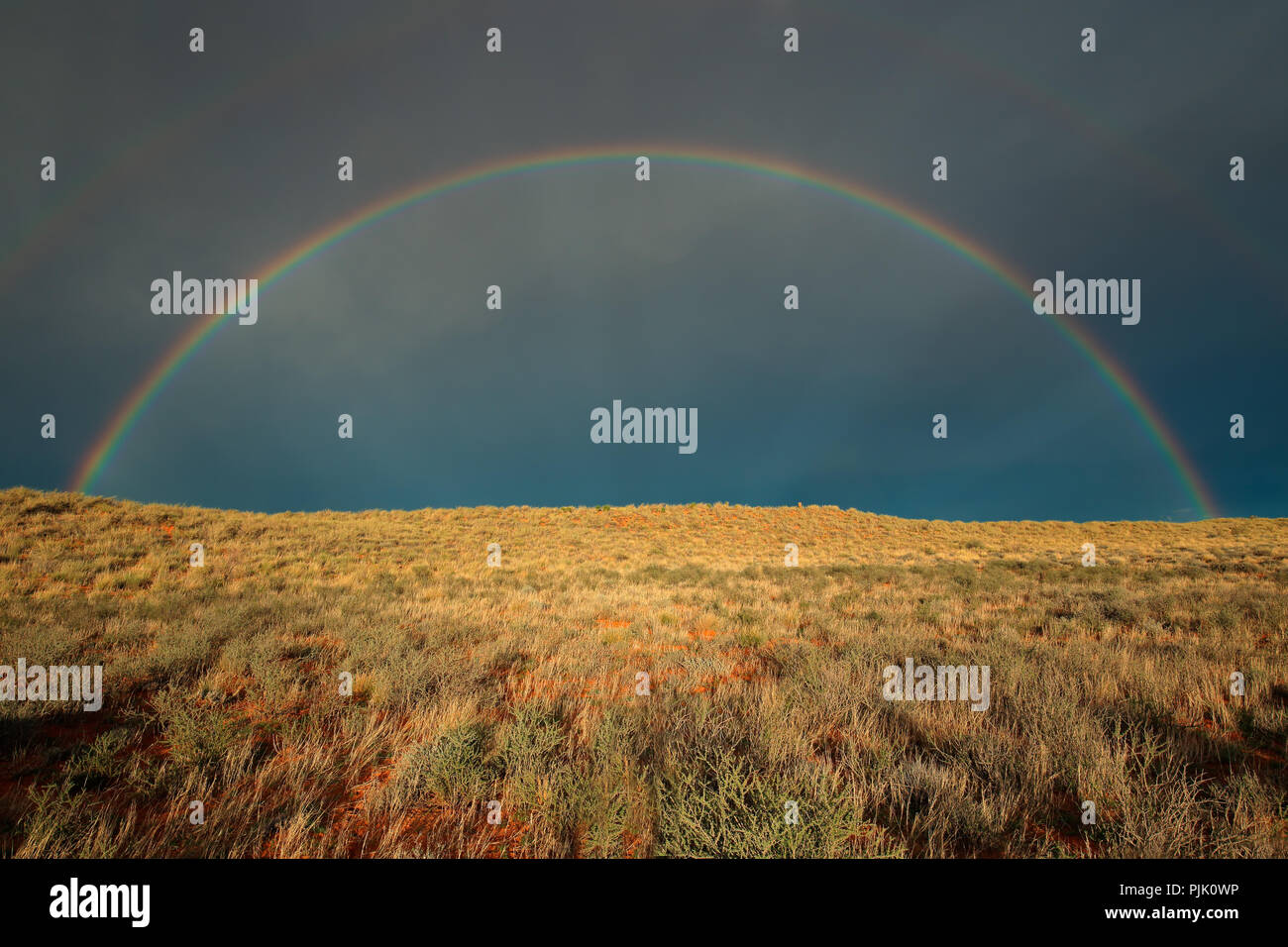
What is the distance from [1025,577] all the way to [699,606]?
1377cm

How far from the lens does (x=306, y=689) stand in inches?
235

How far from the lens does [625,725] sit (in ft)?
15.2

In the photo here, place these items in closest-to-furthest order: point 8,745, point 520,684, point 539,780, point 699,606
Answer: point 539,780 → point 8,745 → point 520,684 → point 699,606

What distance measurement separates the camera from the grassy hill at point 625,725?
314 centimetres

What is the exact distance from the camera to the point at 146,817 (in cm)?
340

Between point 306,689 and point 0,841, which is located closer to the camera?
point 0,841

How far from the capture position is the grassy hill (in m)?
3.14
